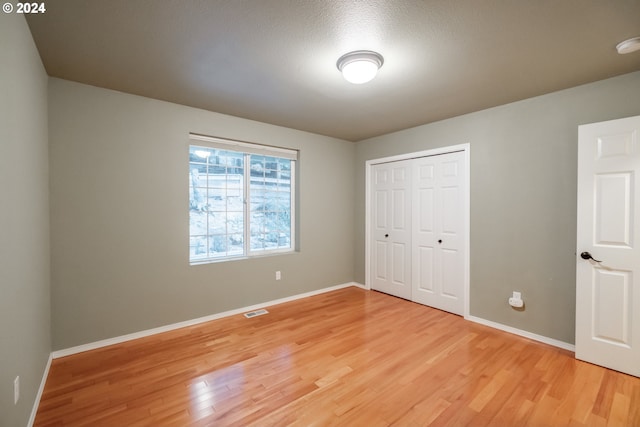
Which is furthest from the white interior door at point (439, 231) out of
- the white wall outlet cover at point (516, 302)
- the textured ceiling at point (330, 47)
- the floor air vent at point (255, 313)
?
the floor air vent at point (255, 313)

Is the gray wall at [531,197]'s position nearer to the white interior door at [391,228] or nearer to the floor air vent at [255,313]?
the white interior door at [391,228]

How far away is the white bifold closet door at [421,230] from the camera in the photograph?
138 inches

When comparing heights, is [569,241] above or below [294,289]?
above

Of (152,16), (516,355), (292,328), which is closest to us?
(152,16)

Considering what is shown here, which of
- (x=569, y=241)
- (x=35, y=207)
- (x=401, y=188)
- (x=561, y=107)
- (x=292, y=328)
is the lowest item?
(x=292, y=328)

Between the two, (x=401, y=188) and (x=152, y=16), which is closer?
(x=152, y=16)

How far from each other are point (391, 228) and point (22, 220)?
3921 millimetres

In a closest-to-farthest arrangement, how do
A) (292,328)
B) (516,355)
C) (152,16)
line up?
(152,16) < (516,355) < (292,328)

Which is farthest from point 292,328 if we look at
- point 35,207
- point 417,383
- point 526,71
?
point 526,71

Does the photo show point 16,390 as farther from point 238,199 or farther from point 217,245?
point 238,199

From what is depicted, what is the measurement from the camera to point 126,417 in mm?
1757

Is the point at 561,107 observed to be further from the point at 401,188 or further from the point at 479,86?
the point at 401,188

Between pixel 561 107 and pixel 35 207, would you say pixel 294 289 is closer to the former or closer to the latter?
pixel 35 207

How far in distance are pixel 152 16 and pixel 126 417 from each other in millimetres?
2475
